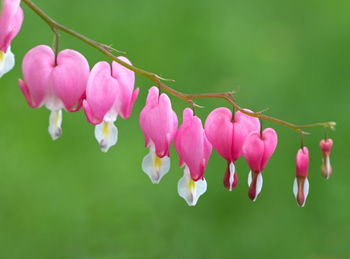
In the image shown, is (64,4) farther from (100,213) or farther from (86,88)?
(86,88)

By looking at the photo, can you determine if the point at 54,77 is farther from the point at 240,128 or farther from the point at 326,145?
the point at 326,145

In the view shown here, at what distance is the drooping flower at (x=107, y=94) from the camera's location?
124 centimetres

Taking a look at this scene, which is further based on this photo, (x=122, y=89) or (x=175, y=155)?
(x=175, y=155)

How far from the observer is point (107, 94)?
49.4 inches

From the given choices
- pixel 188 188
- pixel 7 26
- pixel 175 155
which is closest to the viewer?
pixel 7 26

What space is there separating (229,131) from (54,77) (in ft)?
1.25

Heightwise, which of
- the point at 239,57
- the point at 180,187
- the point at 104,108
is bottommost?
the point at 180,187

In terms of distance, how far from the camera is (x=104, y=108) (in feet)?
4.10

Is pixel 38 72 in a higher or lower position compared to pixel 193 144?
higher

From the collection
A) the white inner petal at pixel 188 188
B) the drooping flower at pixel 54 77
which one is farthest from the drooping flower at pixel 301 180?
the drooping flower at pixel 54 77

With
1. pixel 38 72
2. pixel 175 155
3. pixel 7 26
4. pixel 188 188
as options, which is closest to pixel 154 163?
pixel 188 188

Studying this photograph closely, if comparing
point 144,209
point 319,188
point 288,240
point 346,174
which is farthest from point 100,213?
point 346,174

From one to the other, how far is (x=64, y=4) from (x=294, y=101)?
5.96ft

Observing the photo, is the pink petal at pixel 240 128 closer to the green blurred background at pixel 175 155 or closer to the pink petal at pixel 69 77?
the pink petal at pixel 69 77
